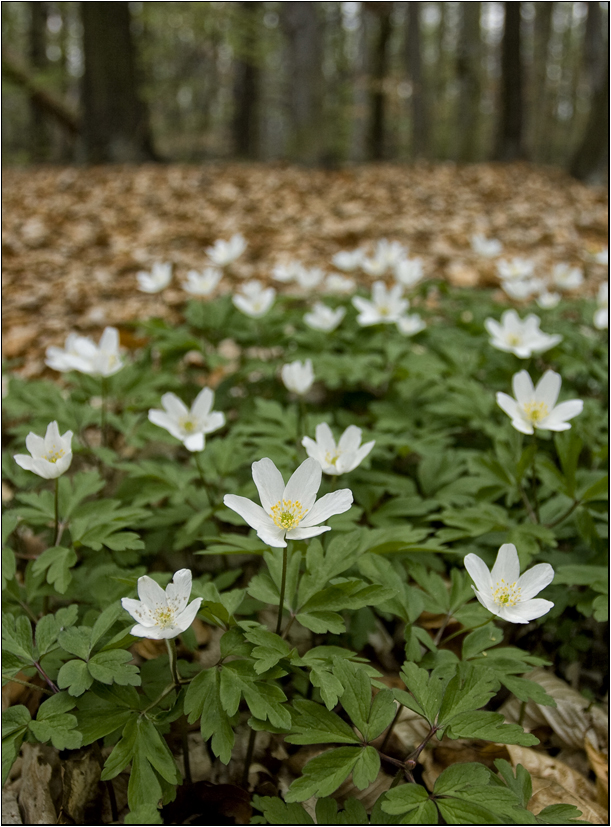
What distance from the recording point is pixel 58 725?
1326mm

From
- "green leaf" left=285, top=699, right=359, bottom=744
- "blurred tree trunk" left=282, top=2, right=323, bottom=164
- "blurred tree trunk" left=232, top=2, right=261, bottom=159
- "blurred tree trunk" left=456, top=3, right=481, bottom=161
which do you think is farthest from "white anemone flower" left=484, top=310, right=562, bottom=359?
"blurred tree trunk" left=232, top=2, right=261, bottom=159

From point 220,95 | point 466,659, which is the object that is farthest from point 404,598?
point 220,95

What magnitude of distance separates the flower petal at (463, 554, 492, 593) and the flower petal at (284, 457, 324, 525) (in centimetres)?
40

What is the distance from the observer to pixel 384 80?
41.9ft

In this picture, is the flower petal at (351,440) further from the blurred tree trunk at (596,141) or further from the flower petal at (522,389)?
the blurred tree trunk at (596,141)

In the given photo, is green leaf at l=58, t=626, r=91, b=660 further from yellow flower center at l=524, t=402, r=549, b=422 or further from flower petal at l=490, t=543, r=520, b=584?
yellow flower center at l=524, t=402, r=549, b=422

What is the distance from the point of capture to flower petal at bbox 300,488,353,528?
4.46 ft

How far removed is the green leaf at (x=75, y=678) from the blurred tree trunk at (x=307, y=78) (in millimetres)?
9552

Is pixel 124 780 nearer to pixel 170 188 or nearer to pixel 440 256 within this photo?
A: pixel 440 256

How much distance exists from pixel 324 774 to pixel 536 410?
131cm

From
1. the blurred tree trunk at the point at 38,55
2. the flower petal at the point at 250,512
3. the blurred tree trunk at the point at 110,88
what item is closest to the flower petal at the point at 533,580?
the flower petal at the point at 250,512

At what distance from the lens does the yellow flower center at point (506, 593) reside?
142 centimetres

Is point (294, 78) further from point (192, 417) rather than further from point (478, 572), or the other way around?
point (478, 572)

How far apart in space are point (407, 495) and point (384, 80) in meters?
13.1
